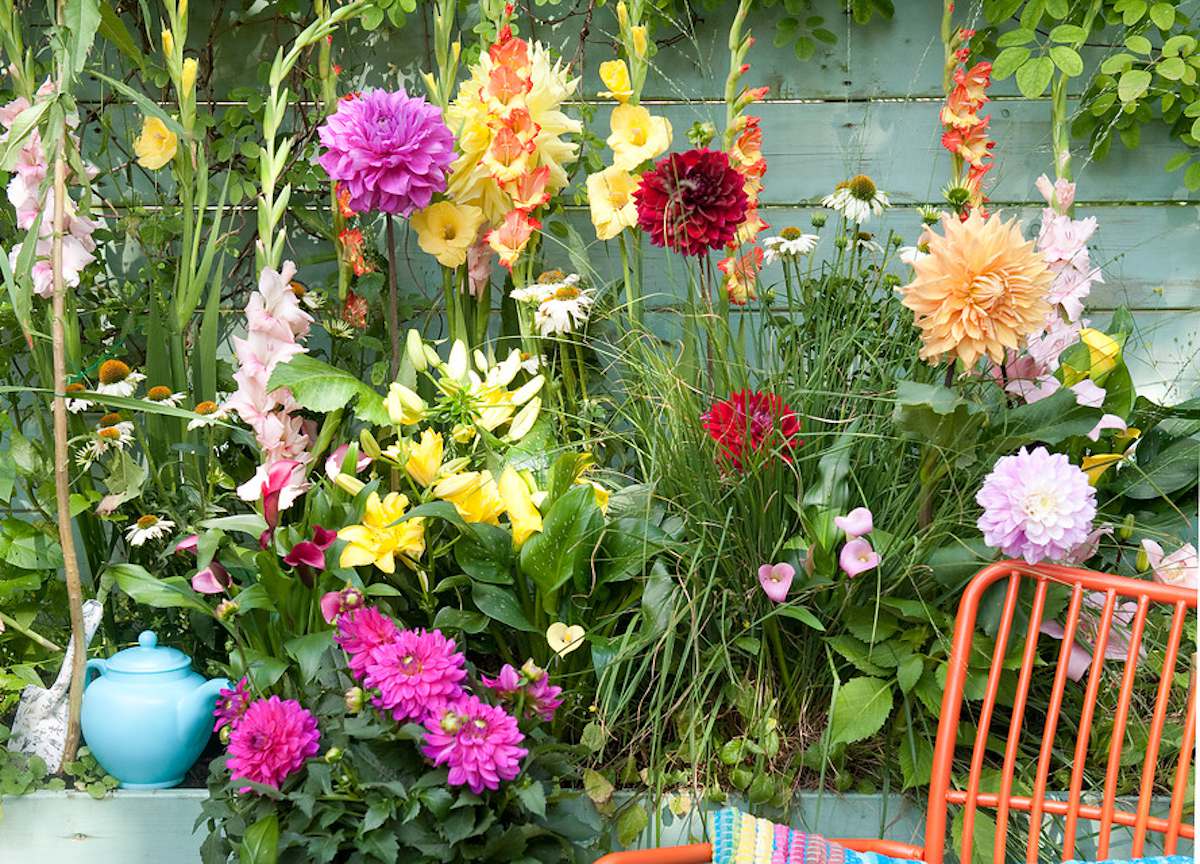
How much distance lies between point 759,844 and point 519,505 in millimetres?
581

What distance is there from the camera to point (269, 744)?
1249mm

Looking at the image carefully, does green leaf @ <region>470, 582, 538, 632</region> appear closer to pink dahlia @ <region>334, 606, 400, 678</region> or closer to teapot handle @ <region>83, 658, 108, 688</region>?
pink dahlia @ <region>334, 606, 400, 678</region>

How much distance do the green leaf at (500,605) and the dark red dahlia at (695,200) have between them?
53 centimetres

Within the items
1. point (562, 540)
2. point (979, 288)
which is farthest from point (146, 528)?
point (979, 288)

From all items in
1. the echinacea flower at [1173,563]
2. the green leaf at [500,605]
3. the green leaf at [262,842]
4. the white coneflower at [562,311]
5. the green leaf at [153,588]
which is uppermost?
the white coneflower at [562,311]

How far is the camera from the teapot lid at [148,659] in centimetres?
153

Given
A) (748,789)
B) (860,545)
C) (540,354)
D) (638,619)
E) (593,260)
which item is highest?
(593,260)

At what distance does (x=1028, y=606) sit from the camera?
141 centimetres

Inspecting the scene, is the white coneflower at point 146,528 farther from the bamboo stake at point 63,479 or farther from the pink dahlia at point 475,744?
the pink dahlia at point 475,744

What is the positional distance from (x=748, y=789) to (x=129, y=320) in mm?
1406

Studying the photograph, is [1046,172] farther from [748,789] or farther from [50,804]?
[50,804]

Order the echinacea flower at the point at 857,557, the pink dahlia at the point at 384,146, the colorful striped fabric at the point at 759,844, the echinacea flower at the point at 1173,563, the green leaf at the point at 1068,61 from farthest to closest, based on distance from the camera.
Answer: the green leaf at the point at 1068,61 → the pink dahlia at the point at 384,146 → the echinacea flower at the point at 1173,563 → the echinacea flower at the point at 857,557 → the colorful striped fabric at the point at 759,844

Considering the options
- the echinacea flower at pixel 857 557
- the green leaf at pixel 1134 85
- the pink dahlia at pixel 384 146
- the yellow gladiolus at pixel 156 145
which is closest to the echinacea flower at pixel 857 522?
the echinacea flower at pixel 857 557

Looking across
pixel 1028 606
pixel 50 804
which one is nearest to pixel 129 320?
pixel 50 804
